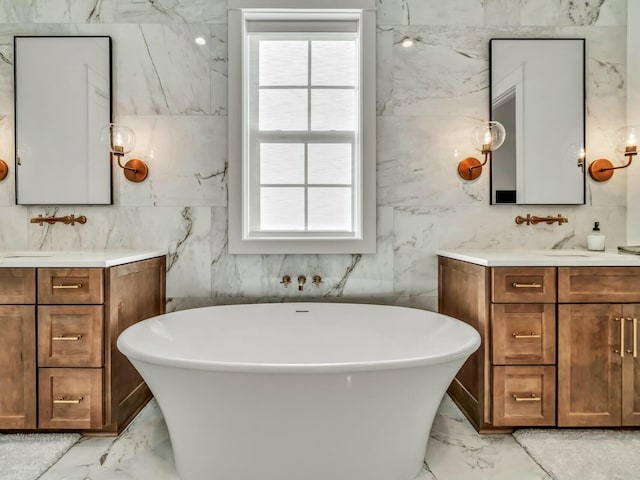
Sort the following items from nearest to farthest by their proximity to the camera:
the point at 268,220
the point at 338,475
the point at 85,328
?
the point at 338,475
the point at 85,328
the point at 268,220

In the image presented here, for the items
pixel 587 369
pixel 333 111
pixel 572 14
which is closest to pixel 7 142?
pixel 333 111

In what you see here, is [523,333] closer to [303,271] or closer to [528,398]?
[528,398]

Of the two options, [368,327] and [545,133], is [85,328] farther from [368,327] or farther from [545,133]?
[545,133]

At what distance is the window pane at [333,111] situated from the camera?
7.79ft

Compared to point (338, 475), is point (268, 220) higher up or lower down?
higher up

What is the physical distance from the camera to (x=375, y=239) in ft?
7.41

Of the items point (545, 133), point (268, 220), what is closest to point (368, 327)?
point (268, 220)

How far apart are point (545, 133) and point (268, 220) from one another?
1.71 metres

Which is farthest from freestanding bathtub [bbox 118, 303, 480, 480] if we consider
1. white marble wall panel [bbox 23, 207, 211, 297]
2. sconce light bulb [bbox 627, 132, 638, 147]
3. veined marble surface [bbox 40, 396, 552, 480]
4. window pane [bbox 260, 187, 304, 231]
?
sconce light bulb [bbox 627, 132, 638, 147]

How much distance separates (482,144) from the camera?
2211 millimetres

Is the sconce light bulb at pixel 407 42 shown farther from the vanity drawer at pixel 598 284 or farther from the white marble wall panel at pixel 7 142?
the white marble wall panel at pixel 7 142

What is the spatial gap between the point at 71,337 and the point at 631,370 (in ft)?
8.05

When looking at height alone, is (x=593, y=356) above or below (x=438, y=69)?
below

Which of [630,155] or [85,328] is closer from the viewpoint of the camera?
[85,328]
